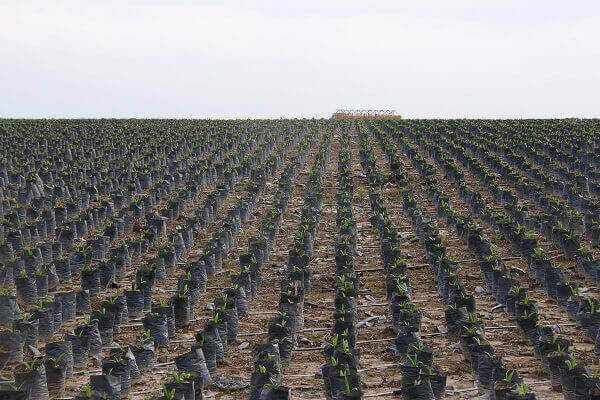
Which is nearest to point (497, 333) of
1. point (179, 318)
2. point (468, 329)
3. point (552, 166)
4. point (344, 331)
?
point (468, 329)

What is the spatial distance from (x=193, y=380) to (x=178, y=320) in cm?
162

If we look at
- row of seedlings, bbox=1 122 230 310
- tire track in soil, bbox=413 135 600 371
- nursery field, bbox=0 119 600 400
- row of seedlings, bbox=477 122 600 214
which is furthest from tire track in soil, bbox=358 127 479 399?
row of seedlings, bbox=1 122 230 310

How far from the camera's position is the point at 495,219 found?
30.8ft

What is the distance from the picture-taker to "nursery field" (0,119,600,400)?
463 cm

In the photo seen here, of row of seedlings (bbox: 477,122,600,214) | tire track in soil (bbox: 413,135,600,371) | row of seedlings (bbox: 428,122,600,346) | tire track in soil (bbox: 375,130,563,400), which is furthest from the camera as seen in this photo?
row of seedlings (bbox: 477,122,600,214)

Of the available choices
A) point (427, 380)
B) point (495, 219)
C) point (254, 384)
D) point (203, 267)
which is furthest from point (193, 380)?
point (495, 219)

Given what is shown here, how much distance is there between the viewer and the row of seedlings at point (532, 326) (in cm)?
426

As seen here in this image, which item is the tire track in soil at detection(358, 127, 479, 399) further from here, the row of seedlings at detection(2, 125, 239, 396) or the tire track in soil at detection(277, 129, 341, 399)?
the row of seedlings at detection(2, 125, 239, 396)

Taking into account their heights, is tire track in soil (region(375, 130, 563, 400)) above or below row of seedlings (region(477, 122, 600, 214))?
below

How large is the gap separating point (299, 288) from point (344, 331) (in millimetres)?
1215

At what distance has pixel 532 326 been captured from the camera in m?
5.40

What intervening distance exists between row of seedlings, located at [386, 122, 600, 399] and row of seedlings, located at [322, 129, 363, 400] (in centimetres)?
128

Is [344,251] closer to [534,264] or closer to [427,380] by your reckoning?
[534,264]

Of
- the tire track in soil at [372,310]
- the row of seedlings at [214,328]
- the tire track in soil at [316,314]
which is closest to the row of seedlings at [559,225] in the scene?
the tire track in soil at [372,310]
